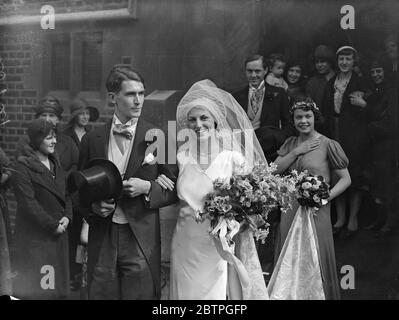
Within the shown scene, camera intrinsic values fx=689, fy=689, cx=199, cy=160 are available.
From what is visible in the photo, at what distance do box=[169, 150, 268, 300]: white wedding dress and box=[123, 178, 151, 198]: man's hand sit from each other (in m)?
0.32

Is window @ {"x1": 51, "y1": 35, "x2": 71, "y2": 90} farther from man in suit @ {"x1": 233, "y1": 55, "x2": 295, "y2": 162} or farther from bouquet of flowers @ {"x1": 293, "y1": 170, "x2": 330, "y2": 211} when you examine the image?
bouquet of flowers @ {"x1": 293, "y1": 170, "x2": 330, "y2": 211}

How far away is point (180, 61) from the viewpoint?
633 cm

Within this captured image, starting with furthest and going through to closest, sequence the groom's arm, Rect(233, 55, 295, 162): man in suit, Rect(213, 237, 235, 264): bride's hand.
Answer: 1. Rect(233, 55, 295, 162): man in suit
2. the groom's arm
3. Rect(213, 237, 235, 264): bride's hand

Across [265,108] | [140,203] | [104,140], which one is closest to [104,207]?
[140,203]

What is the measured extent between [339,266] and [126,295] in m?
1.98

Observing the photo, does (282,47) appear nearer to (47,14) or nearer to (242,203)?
(242,203)

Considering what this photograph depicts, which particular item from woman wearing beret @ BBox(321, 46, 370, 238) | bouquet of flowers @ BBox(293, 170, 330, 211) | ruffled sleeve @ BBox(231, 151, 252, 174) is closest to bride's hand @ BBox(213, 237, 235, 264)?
ruffled sleeve @ BBox(231, 151, 252, 174)

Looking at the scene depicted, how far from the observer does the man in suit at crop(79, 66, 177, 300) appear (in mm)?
6133

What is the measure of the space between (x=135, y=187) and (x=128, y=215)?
10.1 inches

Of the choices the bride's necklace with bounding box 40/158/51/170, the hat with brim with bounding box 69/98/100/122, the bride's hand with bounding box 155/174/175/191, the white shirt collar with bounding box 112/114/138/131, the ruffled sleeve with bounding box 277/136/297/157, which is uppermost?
the hat with brim with bounding box 69/98/100/122

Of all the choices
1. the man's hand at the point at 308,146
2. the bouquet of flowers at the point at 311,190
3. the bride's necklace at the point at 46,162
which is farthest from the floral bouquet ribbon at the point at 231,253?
the bride's necklace at the point at 46,162

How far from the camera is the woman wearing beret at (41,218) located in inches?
251

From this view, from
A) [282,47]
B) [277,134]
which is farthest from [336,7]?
[277,134]

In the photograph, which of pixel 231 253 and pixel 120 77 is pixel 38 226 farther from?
pixel 231 253
